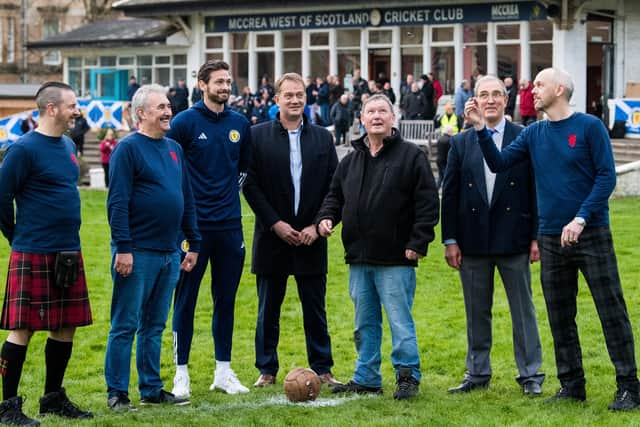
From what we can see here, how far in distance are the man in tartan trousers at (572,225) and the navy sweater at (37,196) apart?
8.94 feet

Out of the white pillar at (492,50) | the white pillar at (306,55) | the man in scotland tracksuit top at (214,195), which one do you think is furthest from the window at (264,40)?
the man in scotland tracksuit top at (214,195)

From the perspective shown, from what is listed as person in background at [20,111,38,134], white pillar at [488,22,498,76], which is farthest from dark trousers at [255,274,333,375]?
white pillar at [488,22,498,76]

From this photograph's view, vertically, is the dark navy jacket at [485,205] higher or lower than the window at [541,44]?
lower

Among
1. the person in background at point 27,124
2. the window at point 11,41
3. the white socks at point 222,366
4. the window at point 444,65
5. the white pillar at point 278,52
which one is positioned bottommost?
the white socks at point 222,366

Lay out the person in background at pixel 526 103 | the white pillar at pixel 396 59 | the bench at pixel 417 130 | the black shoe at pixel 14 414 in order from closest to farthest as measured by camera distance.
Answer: the black shoe at pixel 14 414
the person in background at pixel 526 103
the bench at pixel 417 130
the white pillar at pixel 396 59

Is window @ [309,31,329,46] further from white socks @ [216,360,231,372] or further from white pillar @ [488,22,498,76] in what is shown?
white socks @ [216,360,231,372]

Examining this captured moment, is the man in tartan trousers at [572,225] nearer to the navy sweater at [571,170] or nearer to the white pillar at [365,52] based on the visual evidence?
the navy sweater at [571,170]

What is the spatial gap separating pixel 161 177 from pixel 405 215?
1754mm

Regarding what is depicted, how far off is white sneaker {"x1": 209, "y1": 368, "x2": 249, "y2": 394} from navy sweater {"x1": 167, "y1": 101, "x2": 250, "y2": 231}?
1.08m

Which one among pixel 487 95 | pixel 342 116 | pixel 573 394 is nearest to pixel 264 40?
pixel 342 116

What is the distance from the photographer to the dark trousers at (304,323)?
31.7 feet

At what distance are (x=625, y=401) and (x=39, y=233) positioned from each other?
12.8 ft

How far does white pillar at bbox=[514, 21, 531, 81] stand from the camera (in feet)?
120

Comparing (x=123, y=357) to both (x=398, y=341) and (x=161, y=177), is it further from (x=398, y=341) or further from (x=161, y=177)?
(x=398, y=341)
